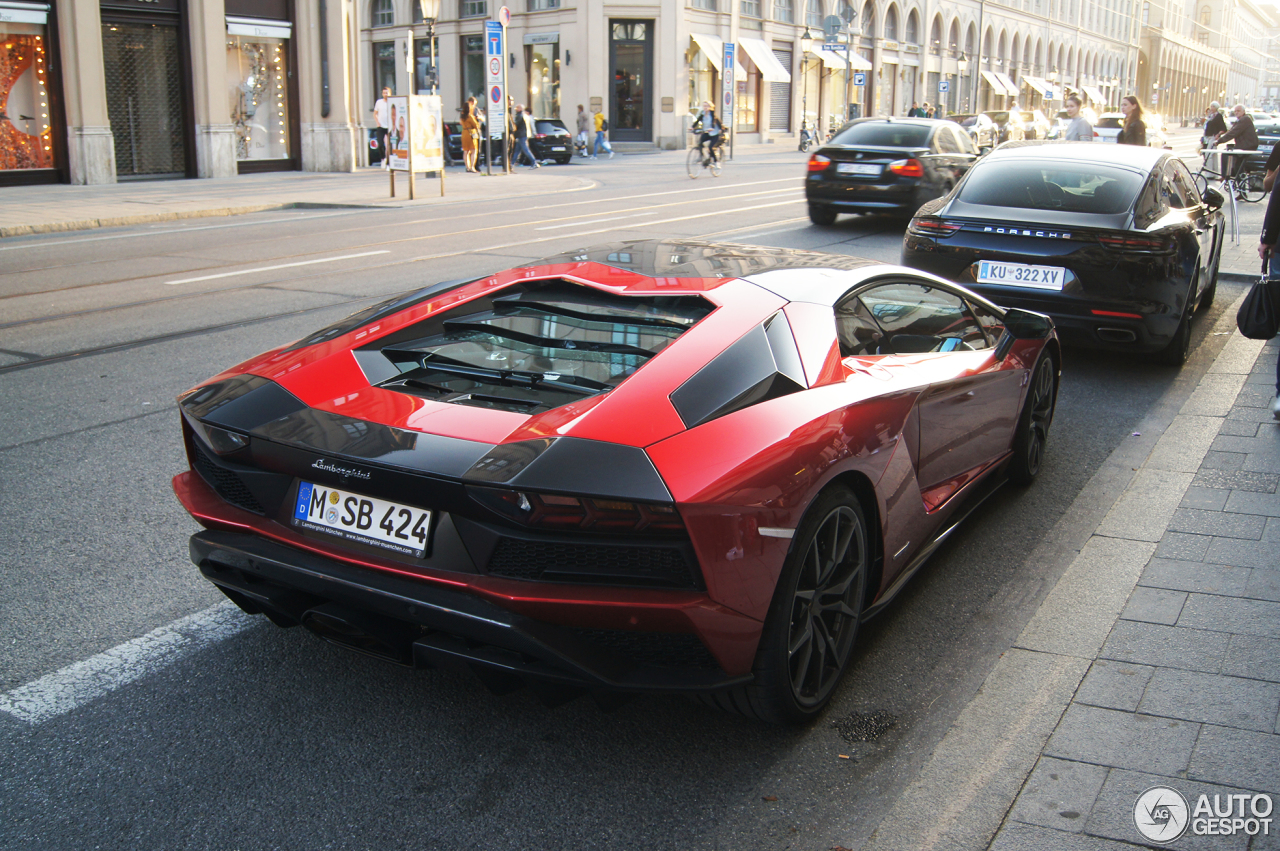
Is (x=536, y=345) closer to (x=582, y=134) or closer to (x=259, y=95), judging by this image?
(x=259, y=95)

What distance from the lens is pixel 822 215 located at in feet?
51.5

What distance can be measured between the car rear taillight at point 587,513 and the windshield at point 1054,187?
5775 millimetres

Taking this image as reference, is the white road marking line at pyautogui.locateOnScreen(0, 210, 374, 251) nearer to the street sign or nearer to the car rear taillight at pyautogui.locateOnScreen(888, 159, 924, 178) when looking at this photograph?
the street sign

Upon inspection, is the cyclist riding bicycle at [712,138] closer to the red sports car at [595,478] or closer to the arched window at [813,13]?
the red sports car at [595,478]

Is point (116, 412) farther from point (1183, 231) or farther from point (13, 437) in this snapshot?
point (1183, 231)

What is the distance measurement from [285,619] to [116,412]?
142 inches

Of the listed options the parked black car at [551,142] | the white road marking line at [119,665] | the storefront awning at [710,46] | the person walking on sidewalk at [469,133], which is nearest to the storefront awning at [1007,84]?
the storefront awning at [710,46]

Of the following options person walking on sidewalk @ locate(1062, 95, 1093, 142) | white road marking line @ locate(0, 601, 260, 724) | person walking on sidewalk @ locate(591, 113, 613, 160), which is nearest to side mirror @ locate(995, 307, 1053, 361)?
white road marking line @ locate(0, 601, 260, 724)

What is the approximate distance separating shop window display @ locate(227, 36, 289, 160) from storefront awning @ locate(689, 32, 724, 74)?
72.1ft

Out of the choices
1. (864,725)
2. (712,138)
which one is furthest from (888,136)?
(864,725)

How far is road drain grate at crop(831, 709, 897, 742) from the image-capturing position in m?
2.96

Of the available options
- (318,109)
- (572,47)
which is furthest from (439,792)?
(572,47)

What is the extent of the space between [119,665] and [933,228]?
6024 mm

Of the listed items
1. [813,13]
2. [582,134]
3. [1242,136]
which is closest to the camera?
[1242,136]
